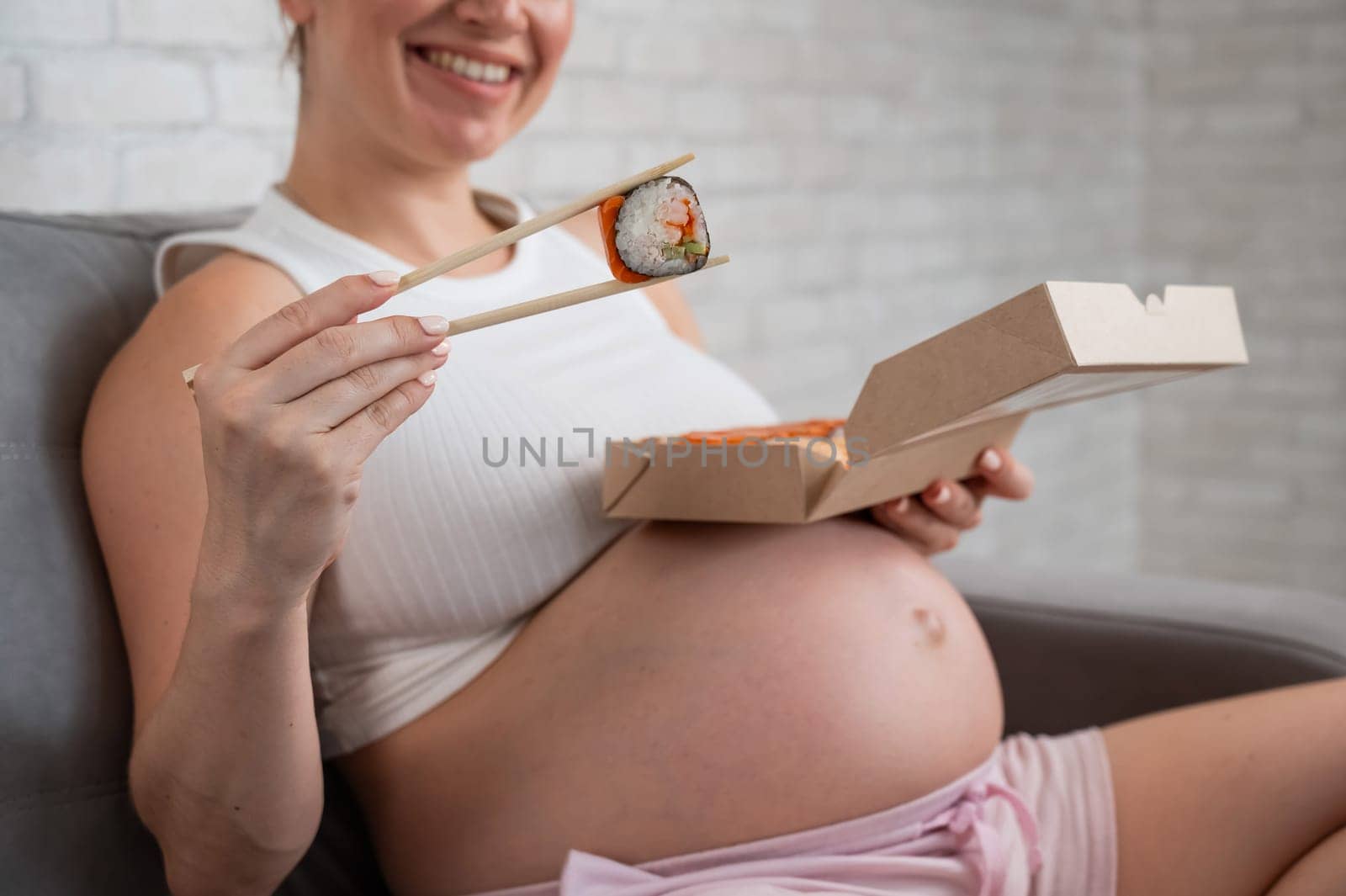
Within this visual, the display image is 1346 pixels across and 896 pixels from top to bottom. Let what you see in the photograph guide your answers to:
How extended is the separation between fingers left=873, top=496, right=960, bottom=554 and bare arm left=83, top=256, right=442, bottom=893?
1.71ft

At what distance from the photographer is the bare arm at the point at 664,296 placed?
1391 mm

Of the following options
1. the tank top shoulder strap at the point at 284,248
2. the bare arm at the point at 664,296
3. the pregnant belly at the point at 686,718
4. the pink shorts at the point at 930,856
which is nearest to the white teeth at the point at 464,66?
the tank top shoulder strap at the point at 284,248

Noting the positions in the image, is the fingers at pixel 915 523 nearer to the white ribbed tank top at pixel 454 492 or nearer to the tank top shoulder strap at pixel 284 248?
the white ribbed tank top at pixel 454 492

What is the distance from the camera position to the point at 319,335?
2.16 ft

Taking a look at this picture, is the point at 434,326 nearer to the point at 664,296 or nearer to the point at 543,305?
the point at 543,305

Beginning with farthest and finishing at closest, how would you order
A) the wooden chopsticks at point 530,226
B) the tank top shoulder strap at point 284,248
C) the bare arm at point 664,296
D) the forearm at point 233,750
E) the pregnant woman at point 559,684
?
the bare arm at point 664,296
the tank top shoulder strap at point 284,248
the pregnant woman at point 559,684
the forearm at point 233,750
the wooden chopsticks at point 530,226

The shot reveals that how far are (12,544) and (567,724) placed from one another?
1.42ft

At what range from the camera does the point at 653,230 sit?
68 centimetres

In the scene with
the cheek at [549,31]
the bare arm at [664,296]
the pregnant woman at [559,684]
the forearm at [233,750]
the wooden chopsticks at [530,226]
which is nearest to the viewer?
the wooden chopsticks at [530,226]

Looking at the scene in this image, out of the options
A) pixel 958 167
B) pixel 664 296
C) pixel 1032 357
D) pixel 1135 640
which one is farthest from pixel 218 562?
pixel 958 167

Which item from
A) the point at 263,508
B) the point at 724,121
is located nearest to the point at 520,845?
the point at 263,508

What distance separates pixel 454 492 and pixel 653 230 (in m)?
0.36

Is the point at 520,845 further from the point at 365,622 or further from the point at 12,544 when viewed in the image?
the point at 12,544

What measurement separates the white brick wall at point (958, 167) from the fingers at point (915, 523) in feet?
2.91
